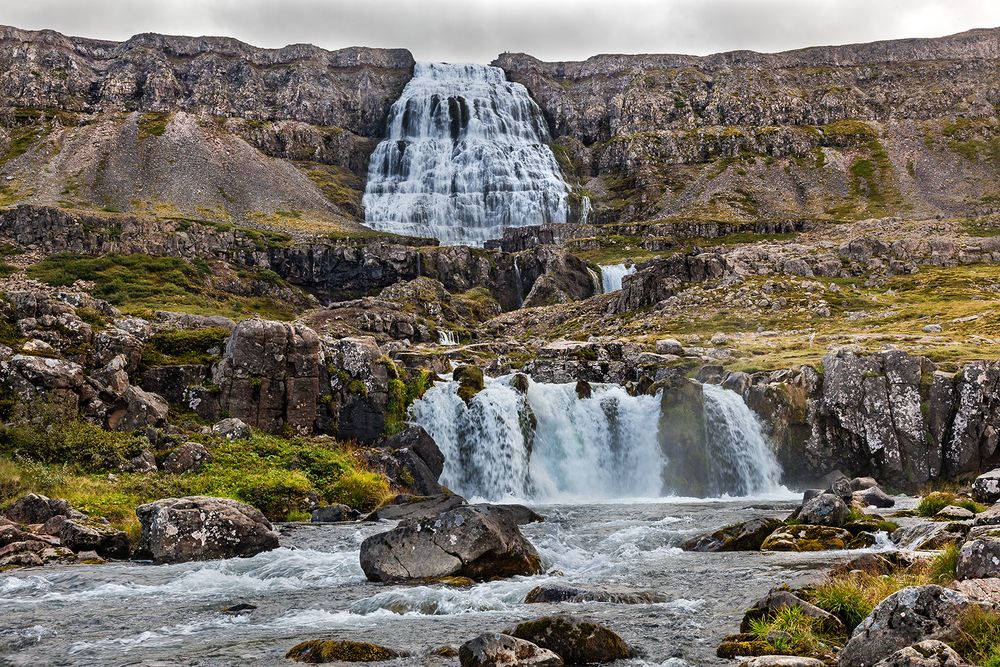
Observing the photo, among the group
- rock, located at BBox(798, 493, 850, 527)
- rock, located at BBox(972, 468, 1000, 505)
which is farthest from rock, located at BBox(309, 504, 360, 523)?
rock, located at BBox(972, 468, 1000, 505)

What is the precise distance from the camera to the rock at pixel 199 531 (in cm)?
2600

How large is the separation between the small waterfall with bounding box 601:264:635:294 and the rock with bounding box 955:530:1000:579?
105872 millimetres

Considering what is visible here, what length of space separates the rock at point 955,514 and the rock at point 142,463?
30.2m

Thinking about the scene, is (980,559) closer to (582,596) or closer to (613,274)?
(582,596)

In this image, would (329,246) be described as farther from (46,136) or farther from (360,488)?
(360,488)

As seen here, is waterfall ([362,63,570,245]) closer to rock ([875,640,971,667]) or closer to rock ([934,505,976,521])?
rock ([934,505,976,521])

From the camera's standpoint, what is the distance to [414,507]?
3397cm

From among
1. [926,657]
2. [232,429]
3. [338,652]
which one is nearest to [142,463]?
[232,429]

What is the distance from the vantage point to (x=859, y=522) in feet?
86.1

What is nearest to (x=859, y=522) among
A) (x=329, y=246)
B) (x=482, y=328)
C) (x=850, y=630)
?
(x=850, y=630)

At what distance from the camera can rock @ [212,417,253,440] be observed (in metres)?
39.8

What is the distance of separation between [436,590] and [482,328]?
82.0 m

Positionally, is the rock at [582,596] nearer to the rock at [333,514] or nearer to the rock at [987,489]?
the rock at [333,514]

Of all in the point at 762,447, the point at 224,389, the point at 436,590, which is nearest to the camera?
the point at 436,590
